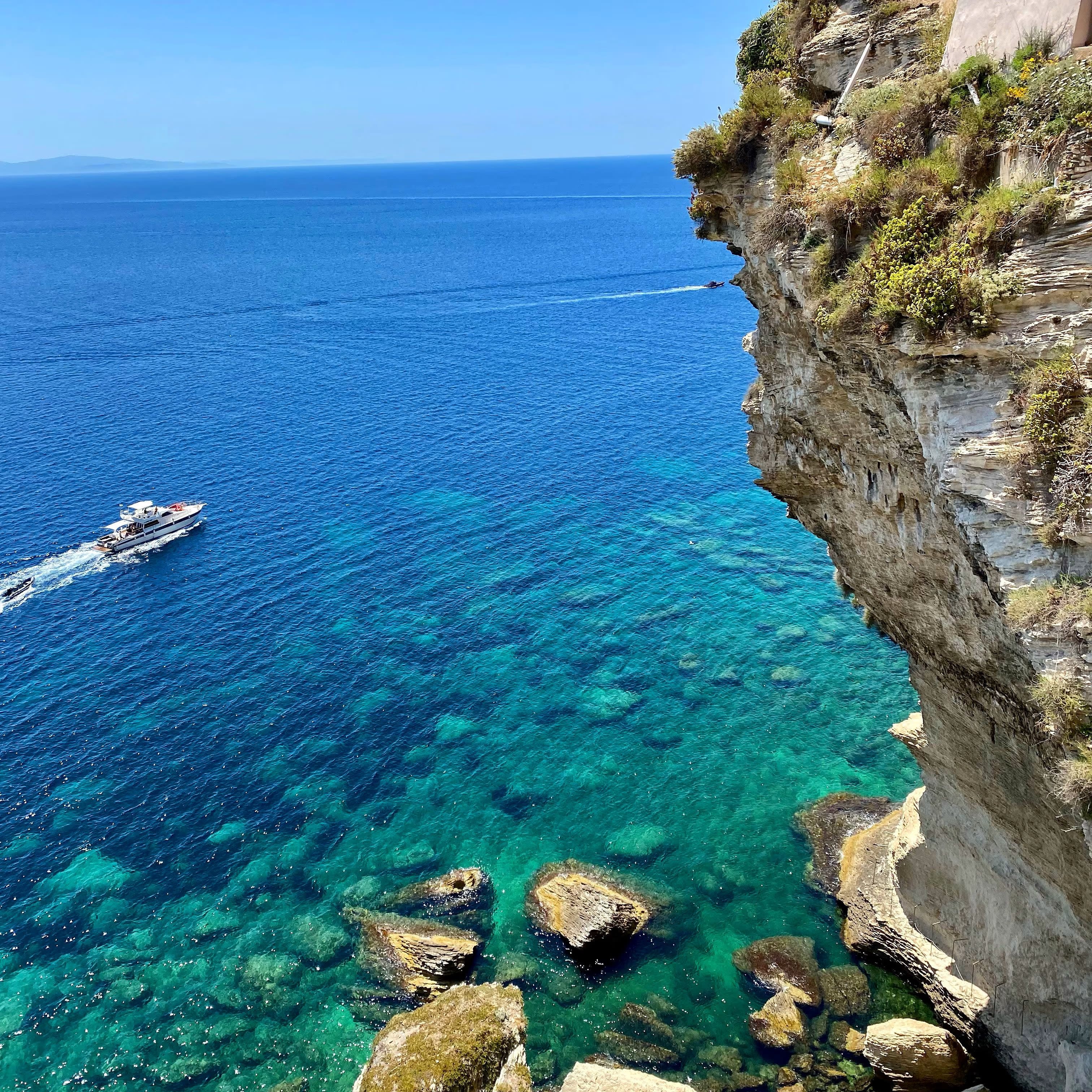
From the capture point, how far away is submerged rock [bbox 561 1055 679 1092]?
846 inches

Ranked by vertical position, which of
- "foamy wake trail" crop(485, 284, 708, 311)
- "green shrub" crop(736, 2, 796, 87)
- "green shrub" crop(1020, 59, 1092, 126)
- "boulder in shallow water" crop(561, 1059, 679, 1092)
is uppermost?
"green shrub" crop(736, 2, 796, 87)

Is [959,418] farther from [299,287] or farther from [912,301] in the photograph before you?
[299,287]

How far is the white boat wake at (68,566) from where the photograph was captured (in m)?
53.5

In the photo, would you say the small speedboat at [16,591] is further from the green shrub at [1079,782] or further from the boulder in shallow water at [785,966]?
the green shrub at [1079,782]

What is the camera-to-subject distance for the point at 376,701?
141 ft

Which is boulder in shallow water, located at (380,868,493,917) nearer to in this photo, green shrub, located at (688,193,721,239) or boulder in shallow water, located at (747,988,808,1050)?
boulder in shallow water, located at (747,988,808,1050)

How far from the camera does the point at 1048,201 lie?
46.6 ft

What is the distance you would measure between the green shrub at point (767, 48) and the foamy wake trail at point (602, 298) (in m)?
99.7

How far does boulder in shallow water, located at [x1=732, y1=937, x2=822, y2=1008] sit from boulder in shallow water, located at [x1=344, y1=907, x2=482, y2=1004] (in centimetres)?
927

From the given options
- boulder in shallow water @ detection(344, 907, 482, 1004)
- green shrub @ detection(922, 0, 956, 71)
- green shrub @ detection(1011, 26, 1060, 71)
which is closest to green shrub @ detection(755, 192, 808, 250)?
green shrub @ detection(922, 0, 956, 71)

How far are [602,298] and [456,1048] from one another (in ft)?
380

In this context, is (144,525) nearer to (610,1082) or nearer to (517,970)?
(517,970)

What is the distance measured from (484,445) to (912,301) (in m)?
59.8

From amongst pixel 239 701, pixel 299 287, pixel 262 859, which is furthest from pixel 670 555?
pixel 299 287
